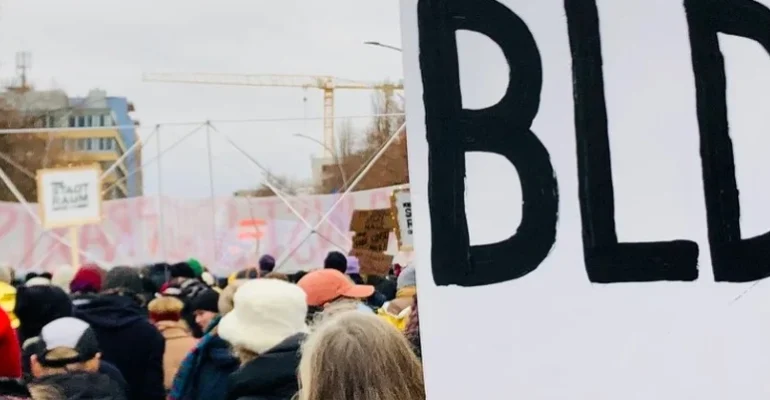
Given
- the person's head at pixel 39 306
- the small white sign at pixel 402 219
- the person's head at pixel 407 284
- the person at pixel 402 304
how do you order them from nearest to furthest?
the person at pixel 402 304
the person's head at pixel 39 306
the person's head at pixel 407 284
the small white sign at pixel 402 219

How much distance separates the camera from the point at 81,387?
99.6 inches

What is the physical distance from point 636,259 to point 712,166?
14cm

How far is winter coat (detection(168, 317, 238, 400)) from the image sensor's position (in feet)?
10.6

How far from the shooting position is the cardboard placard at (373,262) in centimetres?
707

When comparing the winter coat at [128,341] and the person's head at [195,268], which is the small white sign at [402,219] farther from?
the winter coat at [128,341]

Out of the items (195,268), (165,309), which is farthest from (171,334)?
(195,268)

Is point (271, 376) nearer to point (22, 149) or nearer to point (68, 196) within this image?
point (68, 196)

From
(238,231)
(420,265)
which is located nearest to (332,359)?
(420,265)

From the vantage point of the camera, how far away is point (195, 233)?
12.9 metres

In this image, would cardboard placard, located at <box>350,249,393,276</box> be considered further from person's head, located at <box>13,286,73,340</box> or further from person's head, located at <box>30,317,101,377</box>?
person's head, located at <box>30,317,101,377</box>

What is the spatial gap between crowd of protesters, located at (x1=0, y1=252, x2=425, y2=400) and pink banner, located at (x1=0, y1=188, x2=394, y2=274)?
6.46 meters

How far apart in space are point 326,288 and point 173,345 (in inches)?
34.0

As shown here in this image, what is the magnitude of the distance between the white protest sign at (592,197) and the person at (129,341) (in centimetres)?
307

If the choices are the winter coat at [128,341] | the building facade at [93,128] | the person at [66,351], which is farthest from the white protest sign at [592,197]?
the building facade at [93,128]
